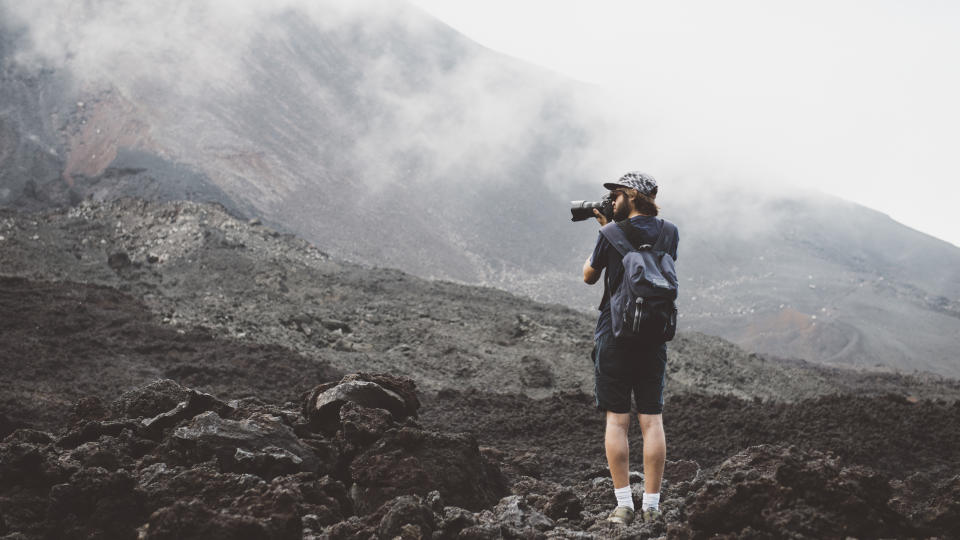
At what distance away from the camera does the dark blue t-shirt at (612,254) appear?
3.22 meters

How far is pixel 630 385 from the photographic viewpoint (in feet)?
10.6

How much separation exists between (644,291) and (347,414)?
2031 millimetres

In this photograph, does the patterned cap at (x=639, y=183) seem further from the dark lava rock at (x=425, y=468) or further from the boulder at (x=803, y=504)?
the dark lava rock at (x=425, y=468)

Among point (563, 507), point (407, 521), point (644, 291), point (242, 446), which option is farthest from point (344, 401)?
point (644, 291)

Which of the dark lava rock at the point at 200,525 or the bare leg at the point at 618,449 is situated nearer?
the dark lava rock at the point at 200,525

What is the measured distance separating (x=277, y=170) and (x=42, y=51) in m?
13.1

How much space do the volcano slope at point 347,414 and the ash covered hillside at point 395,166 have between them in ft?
37.7

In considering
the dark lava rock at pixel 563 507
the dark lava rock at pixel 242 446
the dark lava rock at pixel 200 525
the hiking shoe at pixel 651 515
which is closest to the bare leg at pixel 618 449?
the hiking shoe at pixel 651 515

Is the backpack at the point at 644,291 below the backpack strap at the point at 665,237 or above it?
below

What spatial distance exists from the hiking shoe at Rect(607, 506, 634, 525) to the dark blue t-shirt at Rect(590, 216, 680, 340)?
2.43 ft

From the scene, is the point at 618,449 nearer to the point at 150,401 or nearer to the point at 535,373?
the point at 150,401

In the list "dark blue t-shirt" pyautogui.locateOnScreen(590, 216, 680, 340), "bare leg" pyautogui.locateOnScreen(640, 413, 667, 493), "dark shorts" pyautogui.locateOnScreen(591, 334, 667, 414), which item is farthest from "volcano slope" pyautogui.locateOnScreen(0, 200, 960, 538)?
"dark blue t-shirt" pyautogui.locateOnScreen(590, 216, 680, 340)

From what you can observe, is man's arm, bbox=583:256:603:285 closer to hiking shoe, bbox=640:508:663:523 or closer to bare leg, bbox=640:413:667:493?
bare leg, bbox=640:413:667:493

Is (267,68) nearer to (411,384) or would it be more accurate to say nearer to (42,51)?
(42,51)
